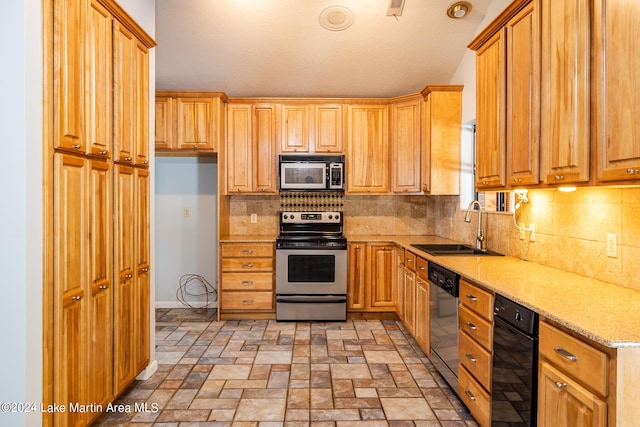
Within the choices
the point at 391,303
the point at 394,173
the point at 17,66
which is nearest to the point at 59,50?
the point at 17,66

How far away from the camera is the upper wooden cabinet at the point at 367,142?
14.4 feet

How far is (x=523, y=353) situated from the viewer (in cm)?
171

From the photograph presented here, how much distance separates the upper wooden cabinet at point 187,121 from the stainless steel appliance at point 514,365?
3319 millimetres

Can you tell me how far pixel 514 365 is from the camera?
5.85ft

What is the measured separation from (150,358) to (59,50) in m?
2.17

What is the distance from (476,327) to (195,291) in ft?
11.7

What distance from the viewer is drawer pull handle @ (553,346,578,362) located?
140cm

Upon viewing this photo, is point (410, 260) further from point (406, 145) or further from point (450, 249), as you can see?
point (406, 145)

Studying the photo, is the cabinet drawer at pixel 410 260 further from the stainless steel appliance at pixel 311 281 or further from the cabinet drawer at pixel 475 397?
the cabinet drawer at pixel 475 397

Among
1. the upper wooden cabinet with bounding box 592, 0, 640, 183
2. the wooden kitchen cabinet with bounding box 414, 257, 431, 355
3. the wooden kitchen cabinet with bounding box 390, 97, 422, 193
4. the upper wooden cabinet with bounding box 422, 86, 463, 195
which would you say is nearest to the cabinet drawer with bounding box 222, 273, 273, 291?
the wooden kitchen cabinet with bounding box 414, 257, 431, 355

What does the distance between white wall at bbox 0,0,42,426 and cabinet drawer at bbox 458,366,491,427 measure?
2137 millimetres

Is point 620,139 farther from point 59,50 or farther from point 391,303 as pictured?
point 391,303

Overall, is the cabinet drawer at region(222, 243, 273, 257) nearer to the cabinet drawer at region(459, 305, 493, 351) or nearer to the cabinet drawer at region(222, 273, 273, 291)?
the cabinet drawer at region(222, 273, 273, 291)

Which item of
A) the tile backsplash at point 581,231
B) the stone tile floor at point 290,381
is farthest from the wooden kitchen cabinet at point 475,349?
the tile backsplash at point 581,231
